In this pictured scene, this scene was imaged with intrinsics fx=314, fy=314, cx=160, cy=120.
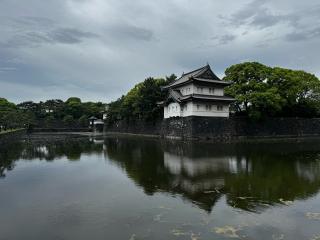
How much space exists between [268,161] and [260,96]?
21627mm

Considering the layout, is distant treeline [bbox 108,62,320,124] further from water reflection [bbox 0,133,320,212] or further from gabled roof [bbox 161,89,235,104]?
water reflection [bbox 0,133,320,212]

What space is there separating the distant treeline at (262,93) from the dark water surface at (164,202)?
76.7ft

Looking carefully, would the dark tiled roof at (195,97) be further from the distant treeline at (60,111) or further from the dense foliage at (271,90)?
the distant treeline at (60,111)

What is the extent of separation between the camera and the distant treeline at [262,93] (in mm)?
39156

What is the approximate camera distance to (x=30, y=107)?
88.2m

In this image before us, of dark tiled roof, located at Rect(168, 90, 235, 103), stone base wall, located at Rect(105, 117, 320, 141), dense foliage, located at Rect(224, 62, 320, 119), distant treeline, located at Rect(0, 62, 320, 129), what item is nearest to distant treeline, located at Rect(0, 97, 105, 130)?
distant treeline, located at Rect(0, 62, 320, 129)

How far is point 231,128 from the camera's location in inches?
1547

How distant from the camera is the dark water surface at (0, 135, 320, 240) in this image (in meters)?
7.07

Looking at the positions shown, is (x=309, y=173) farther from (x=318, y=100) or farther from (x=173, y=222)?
(x=318, y=100)

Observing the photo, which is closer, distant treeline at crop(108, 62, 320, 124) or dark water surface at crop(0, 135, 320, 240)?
dark water surface at crop(0, 135, 320, 240)

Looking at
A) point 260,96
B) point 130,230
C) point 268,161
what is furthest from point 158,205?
point 260,96

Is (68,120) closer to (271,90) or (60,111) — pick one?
(60,111)

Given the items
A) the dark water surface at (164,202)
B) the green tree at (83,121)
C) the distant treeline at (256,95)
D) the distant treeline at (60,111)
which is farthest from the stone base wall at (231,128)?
the distant treeline at (60,111)

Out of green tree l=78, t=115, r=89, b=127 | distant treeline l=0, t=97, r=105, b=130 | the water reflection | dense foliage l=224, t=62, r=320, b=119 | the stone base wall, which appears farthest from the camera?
green tree l=78, t=115, r=89, b=127
